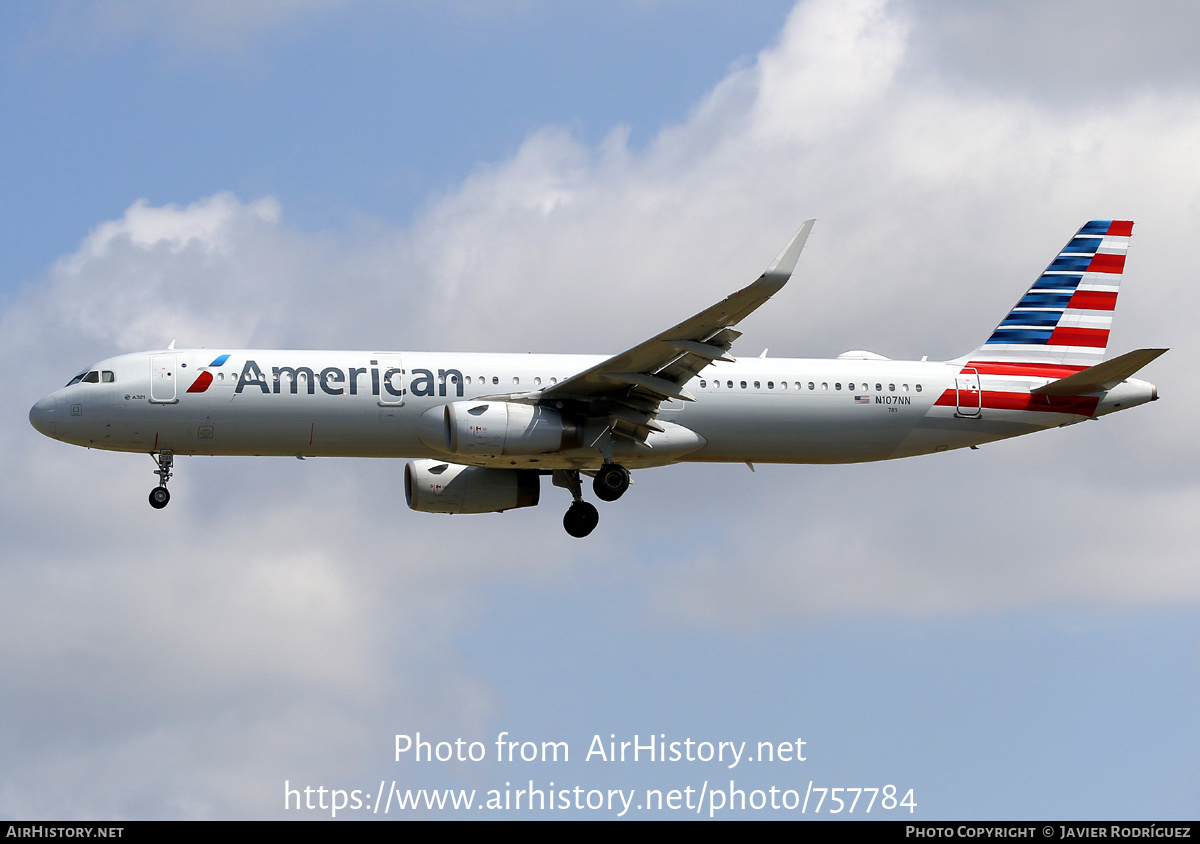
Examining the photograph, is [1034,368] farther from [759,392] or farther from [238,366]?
[238,366]

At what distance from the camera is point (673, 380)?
126 ft

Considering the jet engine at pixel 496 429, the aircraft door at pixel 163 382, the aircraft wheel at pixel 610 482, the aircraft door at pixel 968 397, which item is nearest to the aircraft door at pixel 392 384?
the jet engine at pixel 496 429

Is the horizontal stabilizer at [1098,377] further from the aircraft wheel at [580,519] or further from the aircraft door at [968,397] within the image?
the aircraft wheel at [580,519]

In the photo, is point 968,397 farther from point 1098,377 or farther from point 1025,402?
point 1098,377

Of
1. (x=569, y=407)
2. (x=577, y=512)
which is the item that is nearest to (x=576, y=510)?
(x=577, y=512)

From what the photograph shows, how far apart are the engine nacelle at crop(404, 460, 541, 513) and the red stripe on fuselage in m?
11.6

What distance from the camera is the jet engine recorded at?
3725 centimetres

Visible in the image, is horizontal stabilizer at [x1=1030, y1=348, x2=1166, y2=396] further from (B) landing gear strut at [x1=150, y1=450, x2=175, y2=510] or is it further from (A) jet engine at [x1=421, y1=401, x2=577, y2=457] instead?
(B) landing gear strut at [x1=150, y1=450, x2=175, y2=510]

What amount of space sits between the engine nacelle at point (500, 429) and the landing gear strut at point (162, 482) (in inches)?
271

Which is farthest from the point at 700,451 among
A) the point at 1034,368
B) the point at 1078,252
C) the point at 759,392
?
the point at 1078,252

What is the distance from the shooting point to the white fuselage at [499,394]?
38156 millimetres

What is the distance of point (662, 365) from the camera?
3775 cm

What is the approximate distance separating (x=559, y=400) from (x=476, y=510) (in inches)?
229

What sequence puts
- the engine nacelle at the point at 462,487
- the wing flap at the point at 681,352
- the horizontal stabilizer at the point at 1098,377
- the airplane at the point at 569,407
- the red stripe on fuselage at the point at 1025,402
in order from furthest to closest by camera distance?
the engine nacelle at the point at 462,487 < the red stripe on fuselage at the point at 1025,402 < the horizontal stabilizer at the point at 1098,377 < the airplane at the point at 569,407 < the wing flap at the point at 681,352
